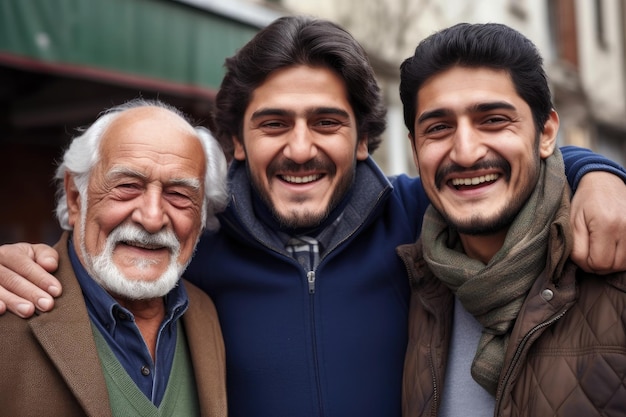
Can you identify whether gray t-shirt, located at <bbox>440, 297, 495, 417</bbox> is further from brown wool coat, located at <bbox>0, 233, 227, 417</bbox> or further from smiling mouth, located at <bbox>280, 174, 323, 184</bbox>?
brown wool coat, located at <bbox>0, 233, 227, 417</bbox>

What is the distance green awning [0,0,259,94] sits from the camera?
14.2ft

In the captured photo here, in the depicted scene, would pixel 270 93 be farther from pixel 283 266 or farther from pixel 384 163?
pixel 384 163

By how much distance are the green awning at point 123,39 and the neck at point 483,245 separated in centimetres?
317

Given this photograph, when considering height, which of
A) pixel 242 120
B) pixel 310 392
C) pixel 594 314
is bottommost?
pixel 310 392

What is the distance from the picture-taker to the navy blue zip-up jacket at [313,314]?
2.43 metres

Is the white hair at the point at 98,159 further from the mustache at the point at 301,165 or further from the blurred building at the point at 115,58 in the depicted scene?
the blurred building at the point at 115,58

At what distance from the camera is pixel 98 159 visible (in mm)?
2418

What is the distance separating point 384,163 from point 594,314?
692 centimetres

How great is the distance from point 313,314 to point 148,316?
57cm

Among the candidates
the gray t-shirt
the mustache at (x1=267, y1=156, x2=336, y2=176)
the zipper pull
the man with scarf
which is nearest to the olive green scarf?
the man with scarf

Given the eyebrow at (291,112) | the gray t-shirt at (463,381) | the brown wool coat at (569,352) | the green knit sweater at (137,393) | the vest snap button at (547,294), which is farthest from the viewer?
the eyebrow at (291,112)

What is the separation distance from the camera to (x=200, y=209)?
2494mm

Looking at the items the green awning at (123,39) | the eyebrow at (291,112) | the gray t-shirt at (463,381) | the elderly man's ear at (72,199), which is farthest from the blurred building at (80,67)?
the gray t-shirt at (463,381)

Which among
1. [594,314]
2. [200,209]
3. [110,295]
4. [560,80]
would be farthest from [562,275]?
[560,80]
